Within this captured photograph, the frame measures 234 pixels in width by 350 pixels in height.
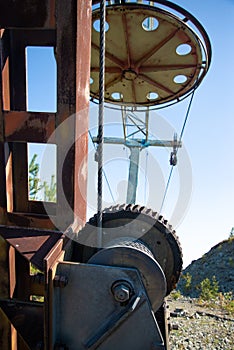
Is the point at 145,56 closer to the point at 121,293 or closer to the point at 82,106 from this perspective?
the point at 82,106

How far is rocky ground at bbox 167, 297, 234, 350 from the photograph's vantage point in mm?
5156

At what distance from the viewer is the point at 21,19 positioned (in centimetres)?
173

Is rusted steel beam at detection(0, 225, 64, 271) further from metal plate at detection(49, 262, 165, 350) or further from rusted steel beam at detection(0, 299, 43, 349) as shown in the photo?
rusted steel beam at detection(0, 299, 43, 349)

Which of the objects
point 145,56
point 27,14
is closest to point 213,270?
point 145,56

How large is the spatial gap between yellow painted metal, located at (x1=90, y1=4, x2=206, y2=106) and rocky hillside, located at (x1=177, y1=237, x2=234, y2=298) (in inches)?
318

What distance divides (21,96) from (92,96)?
2.42 metres

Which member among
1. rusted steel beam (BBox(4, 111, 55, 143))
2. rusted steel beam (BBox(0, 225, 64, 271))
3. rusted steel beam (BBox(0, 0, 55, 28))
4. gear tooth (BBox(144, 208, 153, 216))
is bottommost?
rusted steel beam (BBox(0, 225, 64, 271))

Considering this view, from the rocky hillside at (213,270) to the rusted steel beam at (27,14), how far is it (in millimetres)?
10301

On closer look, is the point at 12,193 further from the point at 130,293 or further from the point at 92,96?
the point at 92,96

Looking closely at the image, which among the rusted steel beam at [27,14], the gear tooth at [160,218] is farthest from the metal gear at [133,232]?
the rusted steel beam at [27,14]

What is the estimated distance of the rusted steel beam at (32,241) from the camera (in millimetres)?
1543

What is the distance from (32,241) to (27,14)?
1.31 metres

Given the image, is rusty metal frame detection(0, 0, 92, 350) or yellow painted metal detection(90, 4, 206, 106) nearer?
rusty metal frame detection(0, 0, 92, 350)

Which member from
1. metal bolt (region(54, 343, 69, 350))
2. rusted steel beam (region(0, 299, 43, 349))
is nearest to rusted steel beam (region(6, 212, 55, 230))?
rusted steel beam (region(0, 299, 43, 349))
